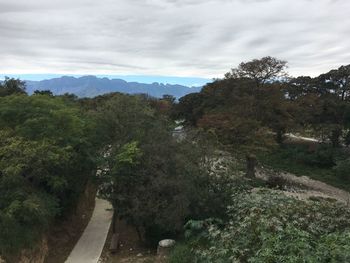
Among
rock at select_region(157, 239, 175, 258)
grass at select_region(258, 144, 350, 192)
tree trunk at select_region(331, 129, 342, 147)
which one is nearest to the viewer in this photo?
rock at select_region(157, 239, 175, 258)

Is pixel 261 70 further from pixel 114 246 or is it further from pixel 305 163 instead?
pixel 114 246

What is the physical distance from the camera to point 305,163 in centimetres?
3472

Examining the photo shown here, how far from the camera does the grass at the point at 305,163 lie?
29920mm

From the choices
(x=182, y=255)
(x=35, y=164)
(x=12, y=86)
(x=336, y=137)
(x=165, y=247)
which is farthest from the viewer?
(x=12, y=86)

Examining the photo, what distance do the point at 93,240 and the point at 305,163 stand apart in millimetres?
22306

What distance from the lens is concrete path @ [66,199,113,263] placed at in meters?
15.9

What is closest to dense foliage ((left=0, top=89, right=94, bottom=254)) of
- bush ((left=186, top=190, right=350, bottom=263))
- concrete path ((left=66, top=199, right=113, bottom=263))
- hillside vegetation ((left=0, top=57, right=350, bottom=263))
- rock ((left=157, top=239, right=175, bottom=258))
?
hillside vegetation ((left=0, top=57, right=350, bottom=263))

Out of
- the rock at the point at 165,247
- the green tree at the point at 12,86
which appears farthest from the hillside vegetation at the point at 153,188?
the green tree at the point at 12,86

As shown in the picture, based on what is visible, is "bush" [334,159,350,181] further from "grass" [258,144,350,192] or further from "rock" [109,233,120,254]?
"rock" [109,233,120,254]

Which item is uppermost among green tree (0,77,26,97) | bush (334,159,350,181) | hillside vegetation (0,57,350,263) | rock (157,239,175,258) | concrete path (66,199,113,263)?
green tree (0,77,26,97)

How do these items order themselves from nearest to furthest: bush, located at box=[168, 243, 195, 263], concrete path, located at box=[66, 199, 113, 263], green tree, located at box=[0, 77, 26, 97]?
bush, located at box=[168, 243, 195, 263]
concrete path, located at box=[66, 199, 113, 263]
green tree, located at box=[0, 77, 26, 97]

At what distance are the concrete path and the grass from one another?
16.1m

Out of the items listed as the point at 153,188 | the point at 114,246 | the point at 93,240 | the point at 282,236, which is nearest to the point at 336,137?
the point at 93,240

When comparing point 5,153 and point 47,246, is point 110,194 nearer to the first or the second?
point 47,246
